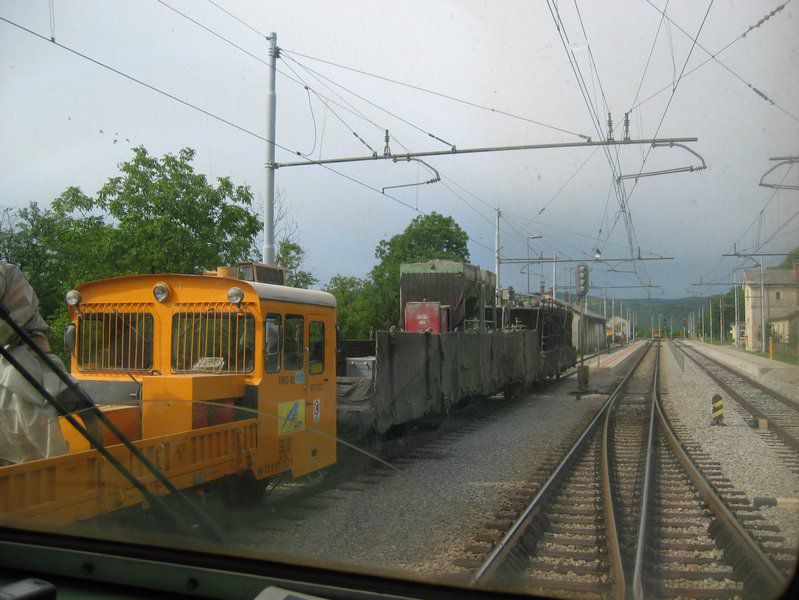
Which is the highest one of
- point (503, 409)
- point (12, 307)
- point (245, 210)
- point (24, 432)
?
point (245, 210)

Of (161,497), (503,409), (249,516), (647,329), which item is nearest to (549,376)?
(503,409)

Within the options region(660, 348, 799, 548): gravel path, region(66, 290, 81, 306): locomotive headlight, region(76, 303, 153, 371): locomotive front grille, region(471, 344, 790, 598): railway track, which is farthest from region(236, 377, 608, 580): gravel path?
region(66, 290, 81, 306): locomotive headlight

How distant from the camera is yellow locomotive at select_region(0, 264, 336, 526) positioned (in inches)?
191

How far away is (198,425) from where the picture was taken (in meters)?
4.96

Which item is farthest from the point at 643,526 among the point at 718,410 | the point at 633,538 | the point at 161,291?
the point at 718,410

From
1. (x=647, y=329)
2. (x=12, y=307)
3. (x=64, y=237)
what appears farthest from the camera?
(x=647, y=329)

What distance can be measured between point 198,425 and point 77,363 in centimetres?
177

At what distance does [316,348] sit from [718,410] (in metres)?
6.85

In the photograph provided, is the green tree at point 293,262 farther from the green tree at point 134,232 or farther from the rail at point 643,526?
the rail at point 643,526

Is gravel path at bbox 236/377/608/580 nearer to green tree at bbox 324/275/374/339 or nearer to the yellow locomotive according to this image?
the yellow locomotive

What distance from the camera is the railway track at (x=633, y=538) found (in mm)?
3557

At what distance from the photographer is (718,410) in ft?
33.8

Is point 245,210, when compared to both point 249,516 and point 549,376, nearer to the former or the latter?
point 249,516

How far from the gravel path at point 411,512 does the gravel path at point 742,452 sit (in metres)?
2.22
